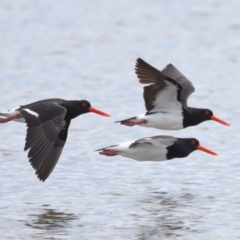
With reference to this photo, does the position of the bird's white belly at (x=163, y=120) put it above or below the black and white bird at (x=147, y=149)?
above

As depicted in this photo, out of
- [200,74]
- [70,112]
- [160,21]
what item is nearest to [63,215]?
[70,112]

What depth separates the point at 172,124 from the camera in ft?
50.1

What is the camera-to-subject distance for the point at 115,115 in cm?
1981

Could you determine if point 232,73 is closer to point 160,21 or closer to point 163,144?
point 160,21

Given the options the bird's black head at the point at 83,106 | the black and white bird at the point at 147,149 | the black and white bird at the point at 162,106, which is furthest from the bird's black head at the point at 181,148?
the bird's black head at the point at 83,106

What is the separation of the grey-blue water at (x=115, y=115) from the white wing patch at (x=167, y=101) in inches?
40.4

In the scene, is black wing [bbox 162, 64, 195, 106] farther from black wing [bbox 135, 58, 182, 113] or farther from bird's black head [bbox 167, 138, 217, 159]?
bird's black head [bbox 167, 138, 217, 159]

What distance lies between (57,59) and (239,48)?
15.1 ft

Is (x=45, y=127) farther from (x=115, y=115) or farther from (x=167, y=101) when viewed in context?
(x=115, y=115)

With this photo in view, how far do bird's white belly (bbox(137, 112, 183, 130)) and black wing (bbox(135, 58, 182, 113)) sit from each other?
132 mm

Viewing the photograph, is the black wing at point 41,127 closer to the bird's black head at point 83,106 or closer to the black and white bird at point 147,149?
the bird's black head at point 83,106

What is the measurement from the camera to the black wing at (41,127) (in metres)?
12.7

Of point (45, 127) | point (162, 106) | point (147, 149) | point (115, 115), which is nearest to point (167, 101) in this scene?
point (162, 106)

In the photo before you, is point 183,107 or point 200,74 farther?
point 200,74
